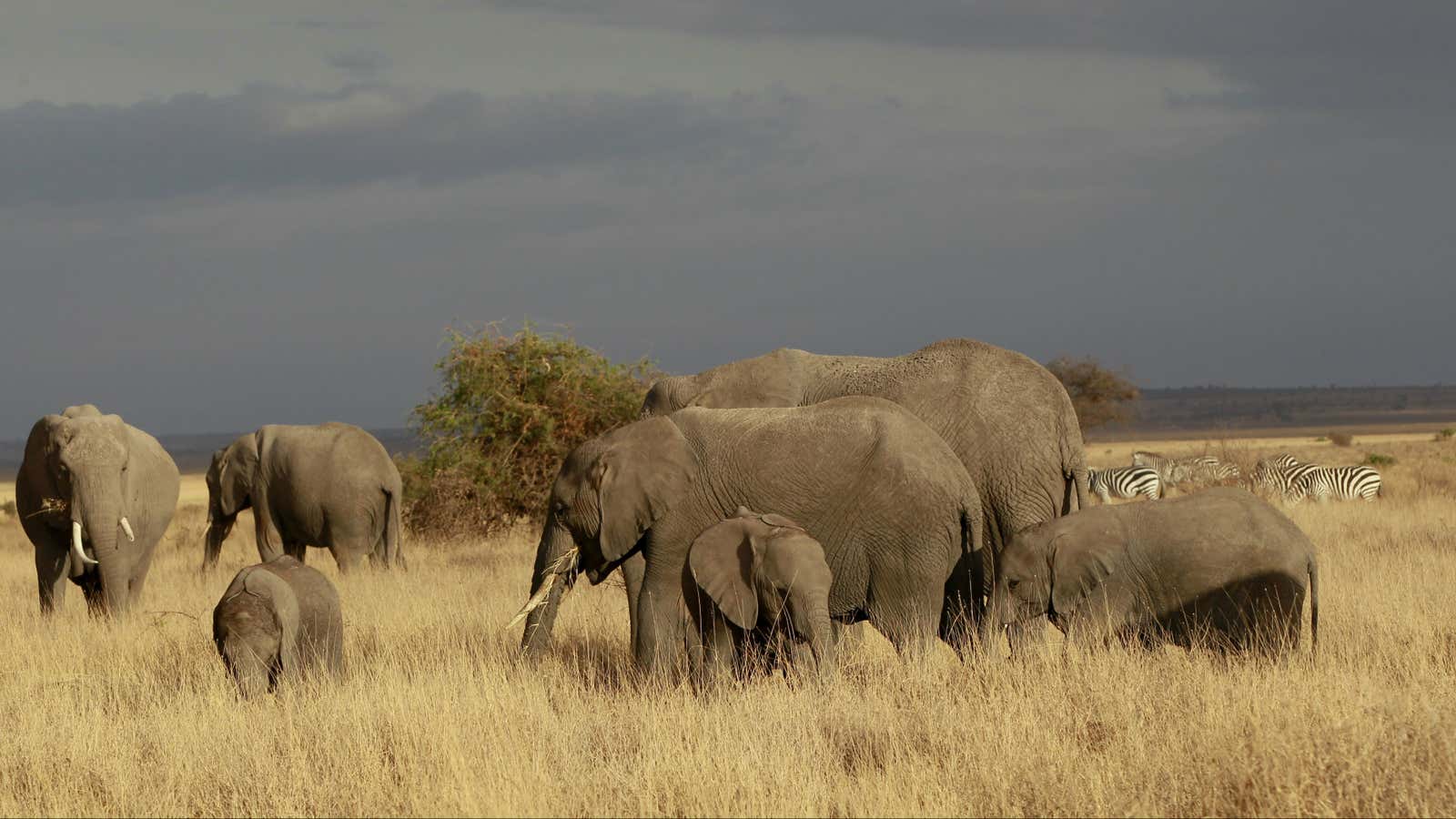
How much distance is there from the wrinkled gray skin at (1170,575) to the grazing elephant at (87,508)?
863 cm

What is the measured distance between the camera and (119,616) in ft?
49.0

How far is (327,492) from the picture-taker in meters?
19.9

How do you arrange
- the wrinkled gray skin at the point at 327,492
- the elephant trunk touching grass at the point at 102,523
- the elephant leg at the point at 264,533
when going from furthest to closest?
the elephant leg at the point at 264,533, the wrinkled gray skin at the point at 327,492, the elephant trunk touching grass at the point at 102,523

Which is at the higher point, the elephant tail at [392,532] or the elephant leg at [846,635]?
the elephant leg at [846,635]

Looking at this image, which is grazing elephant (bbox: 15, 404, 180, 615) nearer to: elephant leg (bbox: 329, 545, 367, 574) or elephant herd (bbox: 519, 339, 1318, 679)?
elephant leg (bbox: 329, 545, 367, 574)

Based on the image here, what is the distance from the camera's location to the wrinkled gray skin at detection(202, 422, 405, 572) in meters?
19.9

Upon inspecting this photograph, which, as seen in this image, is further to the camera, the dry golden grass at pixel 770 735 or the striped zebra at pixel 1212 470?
the striped zebra at pixel 1212 470

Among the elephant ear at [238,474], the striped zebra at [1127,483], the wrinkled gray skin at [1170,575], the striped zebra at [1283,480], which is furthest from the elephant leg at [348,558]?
the striped zebra at [1283,480]

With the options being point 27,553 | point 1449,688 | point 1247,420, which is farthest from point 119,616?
point 1247,420

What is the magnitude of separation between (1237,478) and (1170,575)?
75.1 feet

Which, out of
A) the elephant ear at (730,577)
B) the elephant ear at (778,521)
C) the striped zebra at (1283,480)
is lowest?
the striped zebra at (1283,480)

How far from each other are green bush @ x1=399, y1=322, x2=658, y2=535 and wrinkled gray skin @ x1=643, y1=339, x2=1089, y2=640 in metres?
8.84

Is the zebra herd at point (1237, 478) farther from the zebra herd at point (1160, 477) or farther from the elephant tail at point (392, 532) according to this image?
the elephant tail at point (392, 532)

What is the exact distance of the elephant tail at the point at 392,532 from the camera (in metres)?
20.0
